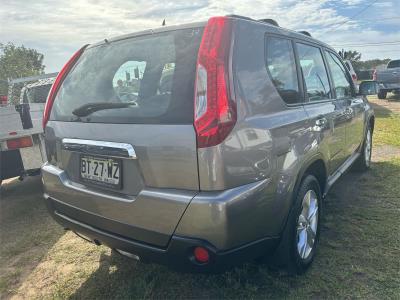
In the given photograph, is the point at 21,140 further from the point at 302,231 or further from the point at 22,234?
the point at 302,231

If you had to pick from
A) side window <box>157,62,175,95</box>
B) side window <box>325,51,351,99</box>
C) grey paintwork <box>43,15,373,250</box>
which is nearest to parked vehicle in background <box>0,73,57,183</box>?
grey paintwork <box>43,15,373,250</box>

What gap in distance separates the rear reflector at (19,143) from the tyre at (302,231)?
3.34m

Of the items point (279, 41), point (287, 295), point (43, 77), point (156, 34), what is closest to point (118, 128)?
point (156, 34)

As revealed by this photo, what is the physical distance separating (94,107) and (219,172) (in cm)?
98

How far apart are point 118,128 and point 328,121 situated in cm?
182

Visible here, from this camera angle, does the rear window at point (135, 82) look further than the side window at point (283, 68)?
No

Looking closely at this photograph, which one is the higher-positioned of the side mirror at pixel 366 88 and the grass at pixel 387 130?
the side mirror at pixel 366 88

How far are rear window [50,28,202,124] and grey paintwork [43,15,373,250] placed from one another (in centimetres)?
10

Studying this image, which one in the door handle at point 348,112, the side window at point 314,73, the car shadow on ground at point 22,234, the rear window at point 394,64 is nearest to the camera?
the side window at point 314,73

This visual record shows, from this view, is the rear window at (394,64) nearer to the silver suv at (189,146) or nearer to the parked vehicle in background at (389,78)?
the parked vehicle in background at (389,78)

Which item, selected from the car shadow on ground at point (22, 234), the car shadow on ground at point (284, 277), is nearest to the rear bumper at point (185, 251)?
the car shadow on ground at point (284, 277)

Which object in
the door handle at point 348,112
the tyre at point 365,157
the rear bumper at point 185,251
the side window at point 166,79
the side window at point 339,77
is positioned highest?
the side window at point 166,79

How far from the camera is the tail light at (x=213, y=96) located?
1.82 metres

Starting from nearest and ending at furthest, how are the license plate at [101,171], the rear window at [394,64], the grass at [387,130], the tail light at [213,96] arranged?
the tail light at [213,96] → the license plate at [101,171] → the grass at [387,130] → the rear window at [394,64]
